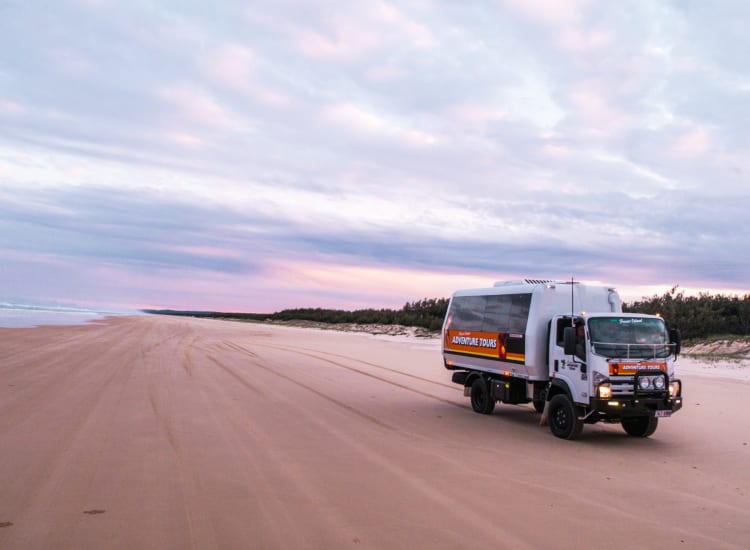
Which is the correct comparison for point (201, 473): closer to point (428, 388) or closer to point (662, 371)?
point (662, 371)

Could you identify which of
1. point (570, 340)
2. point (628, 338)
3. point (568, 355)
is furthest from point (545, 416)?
point (628, 338)

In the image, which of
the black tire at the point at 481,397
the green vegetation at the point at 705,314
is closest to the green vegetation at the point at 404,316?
the green vegetation at the point at 705,314

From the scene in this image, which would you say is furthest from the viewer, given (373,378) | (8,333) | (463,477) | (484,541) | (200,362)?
(8,333)

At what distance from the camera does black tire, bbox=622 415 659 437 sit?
1319 centimetres

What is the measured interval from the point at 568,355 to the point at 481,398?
362 cm

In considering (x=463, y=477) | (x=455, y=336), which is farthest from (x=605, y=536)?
(x=455, y=336)

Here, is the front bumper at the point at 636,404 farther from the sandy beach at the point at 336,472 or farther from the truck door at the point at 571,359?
the sandy beach at the point at 336,472

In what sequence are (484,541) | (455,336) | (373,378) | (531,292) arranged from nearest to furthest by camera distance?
(484,541), (531,292), (455,336), (373,378)

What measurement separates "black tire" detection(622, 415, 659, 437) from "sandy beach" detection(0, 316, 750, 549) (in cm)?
20

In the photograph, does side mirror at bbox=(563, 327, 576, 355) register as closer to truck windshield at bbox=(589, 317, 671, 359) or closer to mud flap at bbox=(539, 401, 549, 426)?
truck windshield at bbox=(589, 317, 671, 359)

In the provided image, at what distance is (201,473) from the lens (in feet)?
28.5

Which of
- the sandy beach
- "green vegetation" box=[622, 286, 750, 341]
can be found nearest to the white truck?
the sandy beach

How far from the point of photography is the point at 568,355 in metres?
13.0

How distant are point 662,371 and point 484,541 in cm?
724
